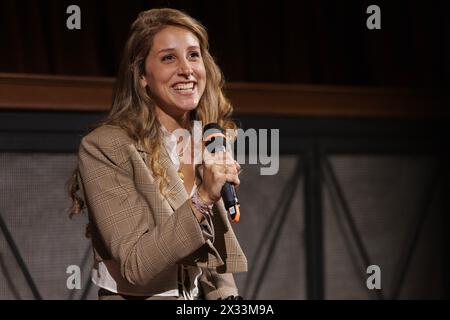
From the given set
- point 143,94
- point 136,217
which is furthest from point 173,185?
point 143,94

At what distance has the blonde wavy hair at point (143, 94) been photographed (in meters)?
1.56

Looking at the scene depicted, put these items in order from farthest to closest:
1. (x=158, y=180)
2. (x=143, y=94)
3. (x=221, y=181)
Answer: (x=143, y=94)
(x=158, y=180)
(x=221, y=181)

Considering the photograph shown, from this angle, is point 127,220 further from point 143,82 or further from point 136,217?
point 143,82

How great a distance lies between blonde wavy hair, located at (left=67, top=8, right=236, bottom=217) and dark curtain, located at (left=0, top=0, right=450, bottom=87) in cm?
108

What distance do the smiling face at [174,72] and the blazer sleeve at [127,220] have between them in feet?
0.50

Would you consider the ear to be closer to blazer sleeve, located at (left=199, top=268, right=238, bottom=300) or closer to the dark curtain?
blazer sleeve, located at (left=199, top=268, right=238, bottom=300)

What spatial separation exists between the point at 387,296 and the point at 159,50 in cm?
179

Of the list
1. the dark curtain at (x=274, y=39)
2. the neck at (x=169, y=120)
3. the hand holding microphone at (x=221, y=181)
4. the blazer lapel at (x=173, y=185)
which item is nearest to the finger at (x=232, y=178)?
the hand holding microphone at (x=221, y=181)

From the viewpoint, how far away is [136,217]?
4.82 feet

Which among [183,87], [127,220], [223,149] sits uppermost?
[183,87]

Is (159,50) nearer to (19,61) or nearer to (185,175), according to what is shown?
(185,175)

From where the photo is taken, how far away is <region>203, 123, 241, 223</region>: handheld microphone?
136 cm

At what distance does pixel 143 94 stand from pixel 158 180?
0.21 meters
